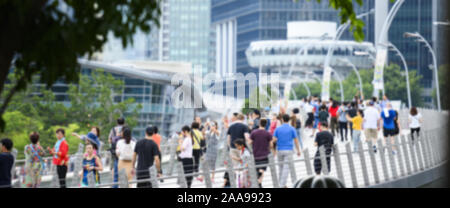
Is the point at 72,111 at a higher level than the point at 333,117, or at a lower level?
higher

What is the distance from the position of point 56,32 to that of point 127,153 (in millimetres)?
9547

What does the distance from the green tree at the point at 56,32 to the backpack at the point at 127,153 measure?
8972mm

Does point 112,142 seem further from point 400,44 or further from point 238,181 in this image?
point 400,44

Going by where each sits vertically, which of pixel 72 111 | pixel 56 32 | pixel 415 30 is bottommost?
pixel 72 111

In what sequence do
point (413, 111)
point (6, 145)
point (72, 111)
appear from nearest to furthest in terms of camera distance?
point (6, 145) < point (413, 111) < point (72, 111)

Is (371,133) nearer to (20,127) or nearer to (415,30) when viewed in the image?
(20,127)

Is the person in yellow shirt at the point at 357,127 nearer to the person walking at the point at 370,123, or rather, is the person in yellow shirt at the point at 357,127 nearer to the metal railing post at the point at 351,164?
the person walking at the point at 370,123

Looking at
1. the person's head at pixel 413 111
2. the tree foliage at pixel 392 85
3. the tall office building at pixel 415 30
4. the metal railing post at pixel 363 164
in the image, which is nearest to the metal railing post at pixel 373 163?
the metal railing post at pixel 363 164

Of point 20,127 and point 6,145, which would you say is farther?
point 20,127

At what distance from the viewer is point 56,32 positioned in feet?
15.0

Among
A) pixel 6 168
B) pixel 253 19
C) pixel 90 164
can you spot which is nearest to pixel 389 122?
pixel 90 164

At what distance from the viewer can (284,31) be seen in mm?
162250

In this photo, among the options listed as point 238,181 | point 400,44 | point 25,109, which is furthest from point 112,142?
point 400,44
